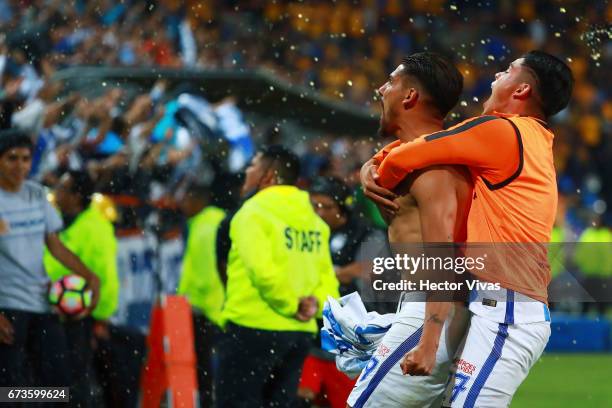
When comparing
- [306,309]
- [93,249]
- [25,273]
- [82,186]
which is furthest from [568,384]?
[25,273]

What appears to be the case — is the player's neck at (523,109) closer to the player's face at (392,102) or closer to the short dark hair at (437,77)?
the short dark hair at (437,77)

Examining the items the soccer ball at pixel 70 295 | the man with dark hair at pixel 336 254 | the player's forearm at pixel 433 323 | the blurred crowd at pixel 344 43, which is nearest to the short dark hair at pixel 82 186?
the soccer ball at pixel 70 295

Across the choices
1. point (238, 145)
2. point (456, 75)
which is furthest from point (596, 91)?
point (456, 75)

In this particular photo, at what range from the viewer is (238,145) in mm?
10578

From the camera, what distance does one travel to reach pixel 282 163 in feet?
24.0

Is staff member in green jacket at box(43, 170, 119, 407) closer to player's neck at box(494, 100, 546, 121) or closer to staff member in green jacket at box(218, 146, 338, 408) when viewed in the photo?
staff member in green jacket at box(218, 146, 338, 408)

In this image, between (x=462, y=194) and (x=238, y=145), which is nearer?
(x=462, y=194)

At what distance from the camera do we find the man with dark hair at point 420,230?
419cm

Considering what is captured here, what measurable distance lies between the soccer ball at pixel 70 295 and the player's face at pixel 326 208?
169 cm

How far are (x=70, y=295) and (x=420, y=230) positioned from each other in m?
4.14

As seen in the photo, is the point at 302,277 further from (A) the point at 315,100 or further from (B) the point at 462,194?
(A) the point at 315,100

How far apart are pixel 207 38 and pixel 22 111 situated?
10.1 metres

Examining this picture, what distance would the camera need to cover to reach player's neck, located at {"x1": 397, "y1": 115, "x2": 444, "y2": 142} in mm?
4562

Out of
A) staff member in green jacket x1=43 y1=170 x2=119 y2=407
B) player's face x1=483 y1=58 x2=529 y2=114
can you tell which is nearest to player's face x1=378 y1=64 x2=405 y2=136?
Result: player's face x1=483 y1=58 x2=529 y2=114
